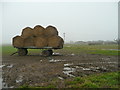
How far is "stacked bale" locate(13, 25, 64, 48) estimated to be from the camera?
16.4 metres

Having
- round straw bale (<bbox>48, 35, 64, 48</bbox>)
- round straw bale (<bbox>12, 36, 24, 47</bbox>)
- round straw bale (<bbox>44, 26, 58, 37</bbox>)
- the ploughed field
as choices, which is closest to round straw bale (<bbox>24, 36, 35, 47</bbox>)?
round straw bale (<bbox>12, 36, 24, 47</bbox>)

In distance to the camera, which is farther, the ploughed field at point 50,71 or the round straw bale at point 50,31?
the round straw bale at point 50,31

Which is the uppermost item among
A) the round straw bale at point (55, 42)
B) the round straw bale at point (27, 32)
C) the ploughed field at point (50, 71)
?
the round straw bale at point (27, 32)

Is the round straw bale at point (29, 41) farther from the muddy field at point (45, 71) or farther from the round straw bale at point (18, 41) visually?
the muddy field at point (45, 71)

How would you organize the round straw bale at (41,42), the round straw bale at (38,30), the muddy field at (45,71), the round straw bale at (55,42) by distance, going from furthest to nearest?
1. the round straw bale at (38,30)
2. the round straw bale at (41,42)
3. the round straw bale at (55,42)
4. the muddy field at (45,71)

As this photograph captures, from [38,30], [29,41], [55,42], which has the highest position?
[38,30]

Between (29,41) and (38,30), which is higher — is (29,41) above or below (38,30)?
below

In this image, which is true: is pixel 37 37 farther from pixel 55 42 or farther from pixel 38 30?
pixel 55 42

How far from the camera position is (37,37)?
16.8 meters

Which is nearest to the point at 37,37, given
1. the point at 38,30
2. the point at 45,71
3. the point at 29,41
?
the point at 38,30

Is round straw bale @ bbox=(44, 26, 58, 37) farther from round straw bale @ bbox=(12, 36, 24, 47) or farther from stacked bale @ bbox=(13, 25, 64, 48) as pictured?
round straw bale @ bbox=(12, 36, 24, 47)

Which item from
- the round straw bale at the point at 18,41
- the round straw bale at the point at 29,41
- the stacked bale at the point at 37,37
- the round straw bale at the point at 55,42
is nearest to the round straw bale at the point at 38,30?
the stacked bale at the point at 37,37

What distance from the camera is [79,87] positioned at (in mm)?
4695

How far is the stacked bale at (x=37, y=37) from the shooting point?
16438 mm
